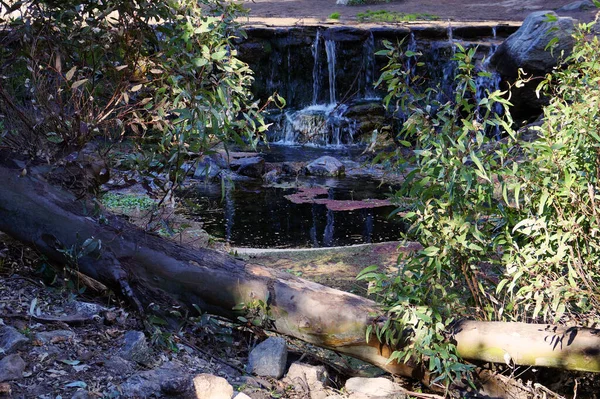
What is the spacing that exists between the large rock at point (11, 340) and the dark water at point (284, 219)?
4.19m

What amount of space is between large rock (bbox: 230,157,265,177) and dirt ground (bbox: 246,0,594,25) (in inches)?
235

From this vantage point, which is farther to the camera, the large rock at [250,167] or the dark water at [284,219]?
the large rock at [250,167]

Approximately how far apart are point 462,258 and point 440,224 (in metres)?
0.23

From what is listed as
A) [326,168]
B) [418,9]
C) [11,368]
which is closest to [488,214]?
[11,368]

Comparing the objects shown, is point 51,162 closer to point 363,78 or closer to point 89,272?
point 89,272

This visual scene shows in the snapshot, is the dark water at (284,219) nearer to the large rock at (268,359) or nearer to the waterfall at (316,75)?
the large rock at (268,359)

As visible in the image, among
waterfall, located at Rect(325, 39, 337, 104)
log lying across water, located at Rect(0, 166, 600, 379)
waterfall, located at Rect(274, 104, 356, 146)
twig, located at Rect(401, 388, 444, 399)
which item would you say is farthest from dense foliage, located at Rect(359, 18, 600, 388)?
waterfall, located at Rect(325, 39, 337, 104)

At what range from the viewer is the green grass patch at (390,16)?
51.7 feet

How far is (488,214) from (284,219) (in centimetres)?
502

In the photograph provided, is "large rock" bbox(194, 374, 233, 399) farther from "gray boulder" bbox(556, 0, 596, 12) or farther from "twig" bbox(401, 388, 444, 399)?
"gray boulder" bbox(556, 0, 596, 12)

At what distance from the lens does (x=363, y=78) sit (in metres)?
14.4

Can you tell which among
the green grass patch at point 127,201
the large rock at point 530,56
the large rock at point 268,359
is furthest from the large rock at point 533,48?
the large rock at point 268,359

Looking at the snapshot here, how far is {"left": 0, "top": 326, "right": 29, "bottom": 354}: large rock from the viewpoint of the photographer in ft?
8.85

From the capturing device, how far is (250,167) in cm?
1027
